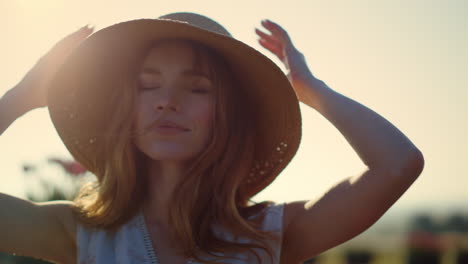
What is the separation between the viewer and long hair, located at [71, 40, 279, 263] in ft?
8.76

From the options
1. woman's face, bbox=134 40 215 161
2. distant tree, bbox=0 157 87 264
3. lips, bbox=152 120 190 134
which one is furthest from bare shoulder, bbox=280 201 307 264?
distant tree, bbox=0 157 87 264

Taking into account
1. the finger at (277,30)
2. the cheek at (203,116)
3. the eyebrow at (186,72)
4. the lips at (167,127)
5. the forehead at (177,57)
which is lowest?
the lips at (167,127)

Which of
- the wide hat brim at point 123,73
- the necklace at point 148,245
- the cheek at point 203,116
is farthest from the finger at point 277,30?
the necklace at point 148,245

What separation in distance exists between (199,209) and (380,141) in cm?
93

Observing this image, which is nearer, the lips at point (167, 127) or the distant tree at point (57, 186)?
the lips at point (167, 127)

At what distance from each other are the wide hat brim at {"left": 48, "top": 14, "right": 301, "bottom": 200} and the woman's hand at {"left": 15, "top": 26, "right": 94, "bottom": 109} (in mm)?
52

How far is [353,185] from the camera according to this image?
8.27 ft

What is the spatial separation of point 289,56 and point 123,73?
0.90 metres

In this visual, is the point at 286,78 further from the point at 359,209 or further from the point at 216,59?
the point at 359,209

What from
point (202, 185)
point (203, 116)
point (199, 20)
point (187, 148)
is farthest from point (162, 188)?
point (199, 20)

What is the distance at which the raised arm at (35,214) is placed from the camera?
8.70 feet

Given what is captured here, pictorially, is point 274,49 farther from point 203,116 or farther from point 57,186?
point 57,186

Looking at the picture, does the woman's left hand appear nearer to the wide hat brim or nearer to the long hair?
the wide hat brim

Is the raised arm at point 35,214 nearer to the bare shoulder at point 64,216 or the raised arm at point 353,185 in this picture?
the bare shoulder at point 64,216
